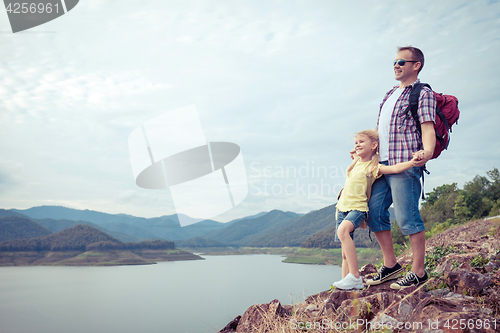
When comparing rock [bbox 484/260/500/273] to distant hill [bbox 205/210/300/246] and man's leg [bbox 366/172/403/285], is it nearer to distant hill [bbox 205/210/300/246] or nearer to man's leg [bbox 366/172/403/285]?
man's leg [bbox 366/172/403/285]

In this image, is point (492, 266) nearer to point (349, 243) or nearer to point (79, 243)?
point (349, 243)

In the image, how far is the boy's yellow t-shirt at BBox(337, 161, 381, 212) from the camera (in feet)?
9.64

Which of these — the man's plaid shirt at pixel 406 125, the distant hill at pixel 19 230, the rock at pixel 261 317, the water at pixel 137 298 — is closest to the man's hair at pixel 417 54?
the man's plaid shirt at pixel 406 125

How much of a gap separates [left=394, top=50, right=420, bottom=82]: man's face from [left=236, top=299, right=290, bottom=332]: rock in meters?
2.65

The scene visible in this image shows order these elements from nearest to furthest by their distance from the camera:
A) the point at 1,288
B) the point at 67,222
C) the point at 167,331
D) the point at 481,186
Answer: the point at 167,331, the point at 481,186, the point at 1,288, the point at 67,222

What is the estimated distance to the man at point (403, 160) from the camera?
2699mm

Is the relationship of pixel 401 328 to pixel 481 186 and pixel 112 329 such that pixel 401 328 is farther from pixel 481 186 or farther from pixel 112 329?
pixel 481 186

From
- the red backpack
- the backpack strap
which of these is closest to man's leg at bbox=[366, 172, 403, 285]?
Answer: the backpack strap

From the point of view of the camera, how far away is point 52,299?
47.7 meters

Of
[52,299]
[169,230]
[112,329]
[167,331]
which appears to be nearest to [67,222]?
[169,230]

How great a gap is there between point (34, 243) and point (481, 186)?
10592cm

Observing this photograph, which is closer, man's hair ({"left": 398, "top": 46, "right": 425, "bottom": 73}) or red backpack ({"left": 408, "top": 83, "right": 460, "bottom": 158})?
red backpack ({"left": 408, "top": 83, "right": 460, "bottom": 158})

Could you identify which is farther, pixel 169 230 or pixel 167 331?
pixel 169 230

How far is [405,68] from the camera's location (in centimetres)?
298
